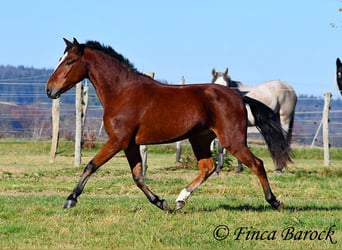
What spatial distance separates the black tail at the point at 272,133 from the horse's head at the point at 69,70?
249 centimetres

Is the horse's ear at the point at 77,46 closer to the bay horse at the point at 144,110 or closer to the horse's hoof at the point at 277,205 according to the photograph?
the bay horse at the point at 144,110

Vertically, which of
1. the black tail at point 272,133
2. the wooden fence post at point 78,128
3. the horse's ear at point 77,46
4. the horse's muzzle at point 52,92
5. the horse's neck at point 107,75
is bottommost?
the wooden fence post at point 78,128

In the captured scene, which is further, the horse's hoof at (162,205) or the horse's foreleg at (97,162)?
the horse's hoof at (162,205)

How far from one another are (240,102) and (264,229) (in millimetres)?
2488

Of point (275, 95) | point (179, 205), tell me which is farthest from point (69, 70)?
point (275, 95)

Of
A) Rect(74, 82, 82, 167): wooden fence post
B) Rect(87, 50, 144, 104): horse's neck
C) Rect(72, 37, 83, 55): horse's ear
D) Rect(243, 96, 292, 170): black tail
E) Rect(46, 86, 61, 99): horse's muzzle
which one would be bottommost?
Rect(74, 82, 82, 167): wooden fence post

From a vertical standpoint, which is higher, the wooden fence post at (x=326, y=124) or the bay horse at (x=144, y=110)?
the bay horse at (x=144, y=110)

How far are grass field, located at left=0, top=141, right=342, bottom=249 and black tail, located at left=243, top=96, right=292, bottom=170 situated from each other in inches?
27.7

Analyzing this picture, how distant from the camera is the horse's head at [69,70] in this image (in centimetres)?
1150

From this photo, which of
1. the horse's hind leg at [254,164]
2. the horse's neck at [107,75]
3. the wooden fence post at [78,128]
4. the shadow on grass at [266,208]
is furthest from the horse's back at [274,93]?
the horse's neck at [107,75]

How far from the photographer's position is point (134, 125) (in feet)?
36.0

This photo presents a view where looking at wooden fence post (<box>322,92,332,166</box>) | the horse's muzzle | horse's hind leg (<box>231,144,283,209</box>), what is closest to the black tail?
horse's hind leg (<box>231,144,283,209</box>)

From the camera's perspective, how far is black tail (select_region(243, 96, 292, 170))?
40.3 feet

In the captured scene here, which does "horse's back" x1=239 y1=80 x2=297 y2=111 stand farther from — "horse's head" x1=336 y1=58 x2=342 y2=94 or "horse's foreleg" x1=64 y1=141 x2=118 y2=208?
"horse's foreleg" x1=64 y1=141 x2=118 y2=208
